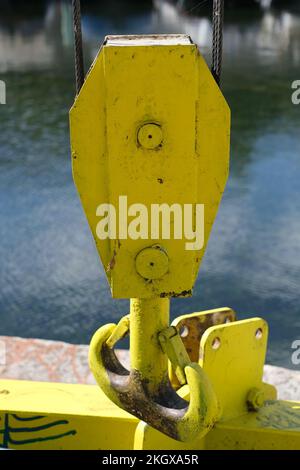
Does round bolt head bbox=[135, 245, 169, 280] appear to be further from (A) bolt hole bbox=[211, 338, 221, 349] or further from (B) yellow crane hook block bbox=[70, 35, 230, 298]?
(A) bolt hole bbox=[211, 338, 221, 349]

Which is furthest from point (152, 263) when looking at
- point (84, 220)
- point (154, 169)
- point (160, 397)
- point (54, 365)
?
point (84, 220)

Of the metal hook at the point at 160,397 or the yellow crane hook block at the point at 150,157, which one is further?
the metal hook at the point at 160,397

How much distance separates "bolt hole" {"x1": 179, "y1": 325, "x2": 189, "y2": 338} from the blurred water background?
59.3 inches

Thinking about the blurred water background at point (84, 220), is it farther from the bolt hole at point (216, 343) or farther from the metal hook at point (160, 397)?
the metal hook at point (160, 397)

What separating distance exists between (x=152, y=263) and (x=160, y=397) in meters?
0.45

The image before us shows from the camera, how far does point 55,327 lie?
4.98m

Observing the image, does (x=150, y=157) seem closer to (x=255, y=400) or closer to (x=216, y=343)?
(x=216, y=343)

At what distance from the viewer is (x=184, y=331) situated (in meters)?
2.87

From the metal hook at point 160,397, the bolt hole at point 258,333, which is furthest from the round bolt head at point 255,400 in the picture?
the metal hook at point 160,397

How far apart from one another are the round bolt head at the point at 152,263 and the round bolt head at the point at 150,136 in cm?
28

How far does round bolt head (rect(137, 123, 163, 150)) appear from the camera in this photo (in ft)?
6.30

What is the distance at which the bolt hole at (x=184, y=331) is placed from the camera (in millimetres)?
2863
